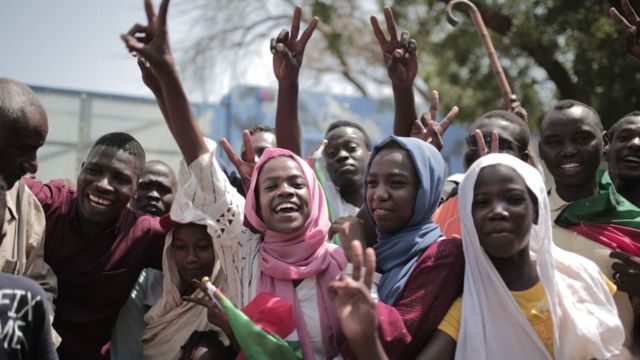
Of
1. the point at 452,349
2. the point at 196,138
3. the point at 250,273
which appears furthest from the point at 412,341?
the point at 196,138

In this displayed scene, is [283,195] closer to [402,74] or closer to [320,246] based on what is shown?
[320,246]

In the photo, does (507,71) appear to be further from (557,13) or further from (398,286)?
(398,286)

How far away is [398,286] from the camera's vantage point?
2.70 m

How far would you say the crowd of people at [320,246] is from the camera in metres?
2.57

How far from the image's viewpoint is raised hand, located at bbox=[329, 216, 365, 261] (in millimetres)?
2852

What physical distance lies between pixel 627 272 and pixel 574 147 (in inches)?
33.0

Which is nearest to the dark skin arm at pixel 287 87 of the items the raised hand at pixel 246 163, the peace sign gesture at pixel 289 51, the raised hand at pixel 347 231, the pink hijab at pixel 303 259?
the peace sign gesture at pixel 289 51

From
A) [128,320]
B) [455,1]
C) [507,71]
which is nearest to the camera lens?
[128,320]

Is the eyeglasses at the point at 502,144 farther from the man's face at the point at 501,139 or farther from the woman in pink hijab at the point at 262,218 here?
the woman in pink hijab at the point at 262,218

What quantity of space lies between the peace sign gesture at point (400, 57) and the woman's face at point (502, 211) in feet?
4.11

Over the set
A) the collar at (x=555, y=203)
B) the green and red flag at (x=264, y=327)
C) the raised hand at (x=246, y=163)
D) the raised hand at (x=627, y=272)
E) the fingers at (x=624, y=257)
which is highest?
the raised hand at (x=246, y=163)

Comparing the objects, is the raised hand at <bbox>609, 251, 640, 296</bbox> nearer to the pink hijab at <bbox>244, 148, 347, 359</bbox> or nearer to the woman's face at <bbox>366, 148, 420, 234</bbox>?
the woman's face at <bbox>366, 148, 420, 234</bbox>

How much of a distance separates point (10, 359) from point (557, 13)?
337 inches

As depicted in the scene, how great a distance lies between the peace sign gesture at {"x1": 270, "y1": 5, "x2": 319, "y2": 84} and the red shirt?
117cm
